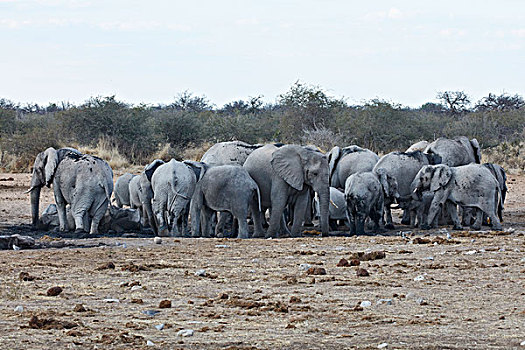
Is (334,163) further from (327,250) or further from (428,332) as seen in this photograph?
(428,332)

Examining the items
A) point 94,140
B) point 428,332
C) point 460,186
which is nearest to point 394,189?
point 460,186

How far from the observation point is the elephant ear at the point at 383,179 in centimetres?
1717

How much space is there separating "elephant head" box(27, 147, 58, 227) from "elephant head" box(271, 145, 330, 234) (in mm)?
4205

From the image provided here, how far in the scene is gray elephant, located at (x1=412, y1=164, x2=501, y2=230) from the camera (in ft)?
53.2

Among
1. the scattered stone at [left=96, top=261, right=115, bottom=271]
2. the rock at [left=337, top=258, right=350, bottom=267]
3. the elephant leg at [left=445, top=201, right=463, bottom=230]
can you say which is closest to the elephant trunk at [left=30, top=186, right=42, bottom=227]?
the scattered stone at [left=96, top=261, right=115, bottom=271]

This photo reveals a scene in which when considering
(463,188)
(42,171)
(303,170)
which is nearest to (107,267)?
(303,170)

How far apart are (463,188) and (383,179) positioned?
66.3 inches

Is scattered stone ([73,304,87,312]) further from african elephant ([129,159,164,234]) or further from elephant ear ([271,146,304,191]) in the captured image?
elephant ear ([271,146,304,191])

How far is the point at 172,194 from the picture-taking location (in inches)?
602

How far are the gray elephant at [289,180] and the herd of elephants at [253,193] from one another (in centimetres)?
2

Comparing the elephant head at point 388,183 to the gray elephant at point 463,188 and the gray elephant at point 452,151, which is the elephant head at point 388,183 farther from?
the gray elephant at point 452,151

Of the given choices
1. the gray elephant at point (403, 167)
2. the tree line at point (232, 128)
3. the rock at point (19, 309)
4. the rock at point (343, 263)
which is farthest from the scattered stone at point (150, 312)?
the tree line at point (232, 128)

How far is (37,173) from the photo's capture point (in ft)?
55.9

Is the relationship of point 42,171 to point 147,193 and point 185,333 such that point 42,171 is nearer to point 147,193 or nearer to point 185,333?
point 147,193
